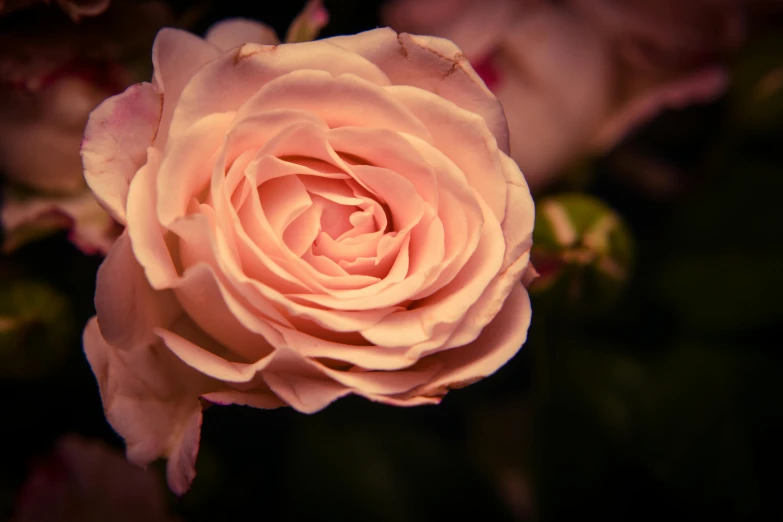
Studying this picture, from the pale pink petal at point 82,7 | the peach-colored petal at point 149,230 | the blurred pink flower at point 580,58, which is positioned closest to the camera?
the peach-colored petal at point 149,230

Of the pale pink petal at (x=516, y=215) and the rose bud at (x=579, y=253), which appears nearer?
the pale pink petal at (x=516, y=215)

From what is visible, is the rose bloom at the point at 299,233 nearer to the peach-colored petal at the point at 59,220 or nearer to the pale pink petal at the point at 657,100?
the peach-colored petal at the point at 59,220

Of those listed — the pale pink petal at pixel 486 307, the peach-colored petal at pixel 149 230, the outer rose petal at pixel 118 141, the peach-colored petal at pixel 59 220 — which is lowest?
the peach-colored petal at pixel 59 220

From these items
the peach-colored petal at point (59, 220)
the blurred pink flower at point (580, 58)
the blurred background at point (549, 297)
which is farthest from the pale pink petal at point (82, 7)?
the blurred pink flower at point (580, 58)

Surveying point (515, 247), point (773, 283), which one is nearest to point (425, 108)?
point (515, 247)

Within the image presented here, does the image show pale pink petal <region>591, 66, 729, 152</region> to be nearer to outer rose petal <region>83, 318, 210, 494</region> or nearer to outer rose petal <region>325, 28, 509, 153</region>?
outer rose petal <region>325, 28, 509, 153</region>

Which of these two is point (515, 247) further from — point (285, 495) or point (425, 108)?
point (285, 495)

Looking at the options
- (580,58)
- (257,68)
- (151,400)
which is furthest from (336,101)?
(580,58)

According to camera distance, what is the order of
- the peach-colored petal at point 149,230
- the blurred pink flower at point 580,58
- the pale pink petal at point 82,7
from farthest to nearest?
the blurred pink flower at point 580,58 < the pale pink petal at point 82,7 < the peach-colored petal at point 149,230
